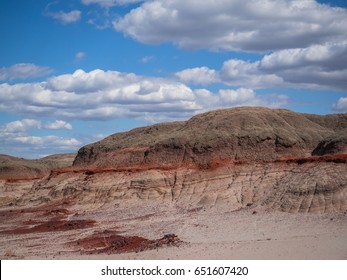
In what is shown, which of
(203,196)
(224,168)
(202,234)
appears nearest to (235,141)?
(224,168)

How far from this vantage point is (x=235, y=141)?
166ft

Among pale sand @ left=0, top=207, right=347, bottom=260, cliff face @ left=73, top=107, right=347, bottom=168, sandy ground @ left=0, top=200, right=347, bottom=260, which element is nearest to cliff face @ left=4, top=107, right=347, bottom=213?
cliff face @ left=73, top=107, right=347, bottom=168

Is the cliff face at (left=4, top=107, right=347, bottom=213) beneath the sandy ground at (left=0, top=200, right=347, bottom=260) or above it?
above

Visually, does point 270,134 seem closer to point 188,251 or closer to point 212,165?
point 212,165

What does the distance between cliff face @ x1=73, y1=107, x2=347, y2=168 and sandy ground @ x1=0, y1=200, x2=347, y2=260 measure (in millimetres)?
9473

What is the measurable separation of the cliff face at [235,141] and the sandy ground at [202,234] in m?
9.47

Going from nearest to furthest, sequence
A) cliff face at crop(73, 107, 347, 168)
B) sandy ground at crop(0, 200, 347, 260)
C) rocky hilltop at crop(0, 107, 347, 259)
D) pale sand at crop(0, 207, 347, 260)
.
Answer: pale sand at crop(0, 207, 347, 260) < sandy ground at crop(0, 200, 347, 260) < rocky hilltop at crop(0, 107, 347, 259) < cliff face at crop(73, 107, 347, 168)

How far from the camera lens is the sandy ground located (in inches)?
930

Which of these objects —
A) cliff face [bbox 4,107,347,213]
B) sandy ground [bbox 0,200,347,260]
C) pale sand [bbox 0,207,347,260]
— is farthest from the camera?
cliff face [bbox 4,107,347,213]

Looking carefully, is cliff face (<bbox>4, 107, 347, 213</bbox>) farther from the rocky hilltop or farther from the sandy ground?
the sandy ground

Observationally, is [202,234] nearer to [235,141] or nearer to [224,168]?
[224,168]

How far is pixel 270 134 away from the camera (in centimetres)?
5003

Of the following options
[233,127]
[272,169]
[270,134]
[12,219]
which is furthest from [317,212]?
[12,219]

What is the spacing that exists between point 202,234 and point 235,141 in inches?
828
